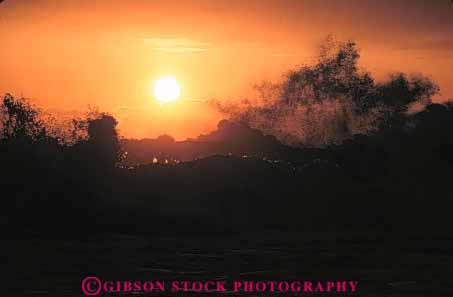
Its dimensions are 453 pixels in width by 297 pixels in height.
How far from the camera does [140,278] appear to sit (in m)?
41.1

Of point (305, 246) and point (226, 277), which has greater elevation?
point (305, 246)

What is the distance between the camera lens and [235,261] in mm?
50625

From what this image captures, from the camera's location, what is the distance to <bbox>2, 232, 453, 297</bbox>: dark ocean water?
39344 millimetres

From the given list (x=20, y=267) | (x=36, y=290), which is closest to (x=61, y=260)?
(x=20, y=267)

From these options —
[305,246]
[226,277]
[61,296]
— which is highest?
[305,246]

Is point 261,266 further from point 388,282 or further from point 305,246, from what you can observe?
point 305,246

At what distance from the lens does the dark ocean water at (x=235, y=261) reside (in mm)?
39344

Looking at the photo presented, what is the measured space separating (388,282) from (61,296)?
561 inches

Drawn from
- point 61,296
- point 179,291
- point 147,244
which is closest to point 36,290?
point 61,296

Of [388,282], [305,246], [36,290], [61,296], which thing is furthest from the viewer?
[305,246]

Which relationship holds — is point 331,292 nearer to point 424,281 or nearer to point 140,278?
point 424,281

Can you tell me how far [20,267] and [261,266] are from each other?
11871mm

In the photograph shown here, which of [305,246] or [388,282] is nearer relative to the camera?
[388,282]

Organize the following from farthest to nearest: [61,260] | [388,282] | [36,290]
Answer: [61,260] < [388,282] < [36,290]
